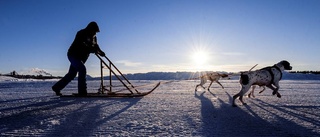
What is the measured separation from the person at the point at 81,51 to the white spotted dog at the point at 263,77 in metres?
3.80

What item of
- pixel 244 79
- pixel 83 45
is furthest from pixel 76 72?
pixel 244 79

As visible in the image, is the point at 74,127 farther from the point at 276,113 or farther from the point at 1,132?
the point at 276,113

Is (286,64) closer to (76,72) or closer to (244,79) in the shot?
(244,79)

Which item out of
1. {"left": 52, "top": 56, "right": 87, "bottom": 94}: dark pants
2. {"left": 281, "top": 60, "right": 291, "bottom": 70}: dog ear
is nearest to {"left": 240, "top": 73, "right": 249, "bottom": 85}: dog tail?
{"left": 281, "top": 60, "right": 291, "bottom": 70}: dog ear

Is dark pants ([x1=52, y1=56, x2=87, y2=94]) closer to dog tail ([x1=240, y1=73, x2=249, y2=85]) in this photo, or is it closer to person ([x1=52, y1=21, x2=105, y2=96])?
person ([x1=52, y1=21, x2=105, y2=96])

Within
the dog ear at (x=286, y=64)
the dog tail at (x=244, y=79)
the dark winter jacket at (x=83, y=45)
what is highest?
the dark winter jacket at (x=83, y=45)

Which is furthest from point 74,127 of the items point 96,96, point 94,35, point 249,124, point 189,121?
point 94,35

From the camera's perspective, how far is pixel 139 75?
39.8 m

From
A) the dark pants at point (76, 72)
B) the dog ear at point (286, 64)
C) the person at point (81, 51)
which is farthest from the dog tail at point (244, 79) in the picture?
the dark pants at point (76, 72)

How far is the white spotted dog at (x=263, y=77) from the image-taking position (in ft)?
18.3

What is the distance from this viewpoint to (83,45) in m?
6.79

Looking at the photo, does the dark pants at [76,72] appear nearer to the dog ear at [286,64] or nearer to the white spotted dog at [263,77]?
the white spotted dog at [263,77]

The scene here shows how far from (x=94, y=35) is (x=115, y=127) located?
4.35 m

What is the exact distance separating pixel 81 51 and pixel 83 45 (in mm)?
186
